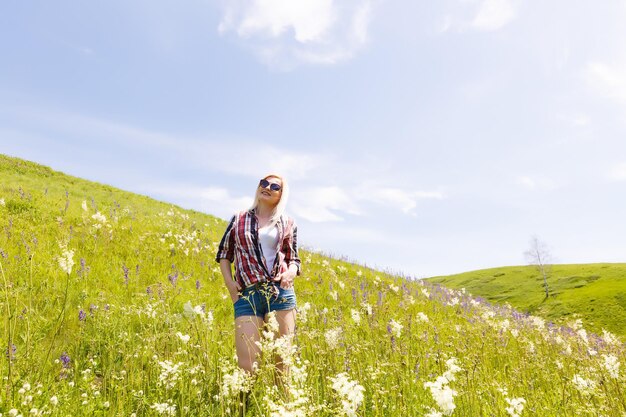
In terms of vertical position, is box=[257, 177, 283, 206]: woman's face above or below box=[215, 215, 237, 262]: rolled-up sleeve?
above

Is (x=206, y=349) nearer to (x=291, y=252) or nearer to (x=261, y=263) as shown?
(x=261, y=263)

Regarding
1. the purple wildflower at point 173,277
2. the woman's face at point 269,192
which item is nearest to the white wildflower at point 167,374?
the woman's face at point 269,192

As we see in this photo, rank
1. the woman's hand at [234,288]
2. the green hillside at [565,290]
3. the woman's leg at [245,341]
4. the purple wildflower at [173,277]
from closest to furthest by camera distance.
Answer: the woman's leg at [245,341]
the woman's hand at [234,288]
the purple wildflower at [173,277]
the green hillside at [565,290]

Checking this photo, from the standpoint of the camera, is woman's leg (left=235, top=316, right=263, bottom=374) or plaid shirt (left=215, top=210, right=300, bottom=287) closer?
woman's leg (left=235, top=316, right=263, bottom=374)

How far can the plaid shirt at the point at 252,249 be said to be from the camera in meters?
4.59

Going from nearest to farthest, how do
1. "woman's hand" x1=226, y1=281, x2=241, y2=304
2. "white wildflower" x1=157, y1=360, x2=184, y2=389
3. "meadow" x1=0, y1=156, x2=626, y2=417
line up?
1. "meadow" x1=0, y1=156, x2=626, y2=417
2. "white wildflower" x1=157, y1=360, x2=184, y2=389
3. "woman's hand" x1=226, y1=281, x2=241, y2=304

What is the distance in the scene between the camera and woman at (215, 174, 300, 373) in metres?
4.38

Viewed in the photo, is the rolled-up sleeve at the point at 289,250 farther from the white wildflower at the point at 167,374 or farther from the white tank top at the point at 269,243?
the white wildflower at the point at 167,374

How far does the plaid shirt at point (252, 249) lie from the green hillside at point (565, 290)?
38.8m

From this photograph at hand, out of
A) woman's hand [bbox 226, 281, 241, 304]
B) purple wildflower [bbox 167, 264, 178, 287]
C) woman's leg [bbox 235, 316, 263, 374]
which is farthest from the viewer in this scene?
purple wildflower [bbox 167, 264, 178, 287]

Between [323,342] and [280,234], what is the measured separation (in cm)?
144

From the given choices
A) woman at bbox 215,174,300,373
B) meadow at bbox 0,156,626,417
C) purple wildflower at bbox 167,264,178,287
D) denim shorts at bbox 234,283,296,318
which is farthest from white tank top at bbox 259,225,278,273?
purple wildflower at bbox 167,264,178,287

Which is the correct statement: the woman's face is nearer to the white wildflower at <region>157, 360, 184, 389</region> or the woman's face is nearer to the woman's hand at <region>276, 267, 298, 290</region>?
the woman's hand at <region>276, 267, 298, 290</region>

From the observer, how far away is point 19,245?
8344 millimetres
